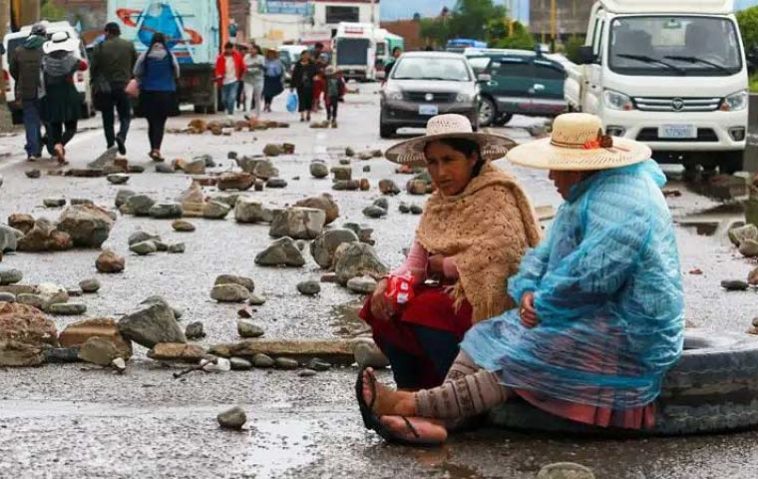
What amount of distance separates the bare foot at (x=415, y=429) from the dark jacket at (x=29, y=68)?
1637 centimetres

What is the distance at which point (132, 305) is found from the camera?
9875mm

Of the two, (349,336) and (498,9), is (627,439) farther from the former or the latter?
(498,9)

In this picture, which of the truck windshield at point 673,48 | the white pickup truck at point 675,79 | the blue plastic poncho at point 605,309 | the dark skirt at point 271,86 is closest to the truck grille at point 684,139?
the white pickup truck at point 675,79

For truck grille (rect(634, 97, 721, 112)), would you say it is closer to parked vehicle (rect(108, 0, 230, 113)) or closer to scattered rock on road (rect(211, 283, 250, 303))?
scattered rock on road (rect(211, 283, 250, 303))

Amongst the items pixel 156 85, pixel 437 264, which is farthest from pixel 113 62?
pixel 437 264

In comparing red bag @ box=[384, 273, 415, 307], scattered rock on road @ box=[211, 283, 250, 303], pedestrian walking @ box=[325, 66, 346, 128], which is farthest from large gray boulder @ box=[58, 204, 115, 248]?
pedestrian walking @ box=[325, 66, 346, 128]

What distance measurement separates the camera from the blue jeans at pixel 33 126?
21938 mm

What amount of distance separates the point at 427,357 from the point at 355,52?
84680 millimetres

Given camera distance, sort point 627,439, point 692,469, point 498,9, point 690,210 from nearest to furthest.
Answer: point 692,469 → point 627,439 → point 690,210 → point 498,9

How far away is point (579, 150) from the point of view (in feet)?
20.7

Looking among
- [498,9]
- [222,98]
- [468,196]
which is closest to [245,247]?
[468,196]

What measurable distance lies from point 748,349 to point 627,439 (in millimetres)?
645

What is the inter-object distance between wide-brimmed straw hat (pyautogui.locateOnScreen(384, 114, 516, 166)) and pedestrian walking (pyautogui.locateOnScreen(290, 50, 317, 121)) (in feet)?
96.7

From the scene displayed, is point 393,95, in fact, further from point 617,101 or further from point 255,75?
point 617,101
